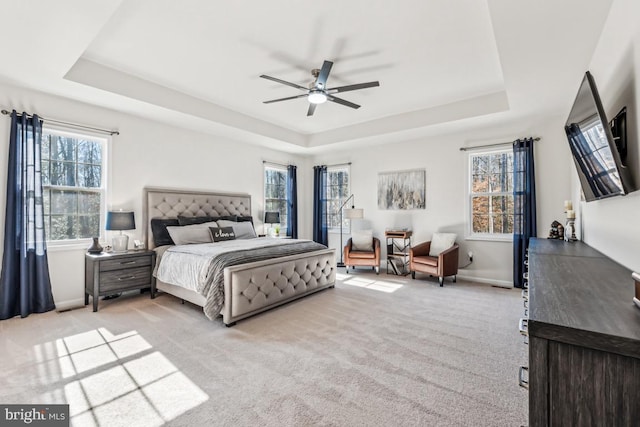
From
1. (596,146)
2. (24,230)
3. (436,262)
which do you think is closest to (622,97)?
(596,146)

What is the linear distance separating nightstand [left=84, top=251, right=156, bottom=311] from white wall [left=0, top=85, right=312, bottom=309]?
0.29 m

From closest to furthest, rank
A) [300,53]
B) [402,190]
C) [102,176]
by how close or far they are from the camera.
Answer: [300,53] → [102,176] → [402,190]

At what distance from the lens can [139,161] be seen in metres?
4.48

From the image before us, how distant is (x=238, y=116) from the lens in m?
5.01

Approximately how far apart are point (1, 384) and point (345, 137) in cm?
535

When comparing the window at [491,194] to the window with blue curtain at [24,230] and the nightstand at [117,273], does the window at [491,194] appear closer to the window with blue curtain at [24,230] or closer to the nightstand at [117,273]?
the nightstand at [117,273]

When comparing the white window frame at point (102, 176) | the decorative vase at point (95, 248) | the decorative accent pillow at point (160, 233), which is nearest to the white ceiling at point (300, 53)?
the white window frame at point (102, 176)

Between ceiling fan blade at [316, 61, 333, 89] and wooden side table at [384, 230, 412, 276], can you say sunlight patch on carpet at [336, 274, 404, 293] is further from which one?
ceiling fan blade at [316, 61, 333, 89]

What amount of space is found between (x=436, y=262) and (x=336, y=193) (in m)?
2.88

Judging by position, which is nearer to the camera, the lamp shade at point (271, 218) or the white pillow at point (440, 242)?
the white pillow at point (440, 242)

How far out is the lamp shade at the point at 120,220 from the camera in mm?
3916

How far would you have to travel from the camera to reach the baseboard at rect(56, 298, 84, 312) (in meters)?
3.70

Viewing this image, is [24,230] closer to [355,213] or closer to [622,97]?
[355,213]

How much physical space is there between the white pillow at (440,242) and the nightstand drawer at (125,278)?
453 centimetres
